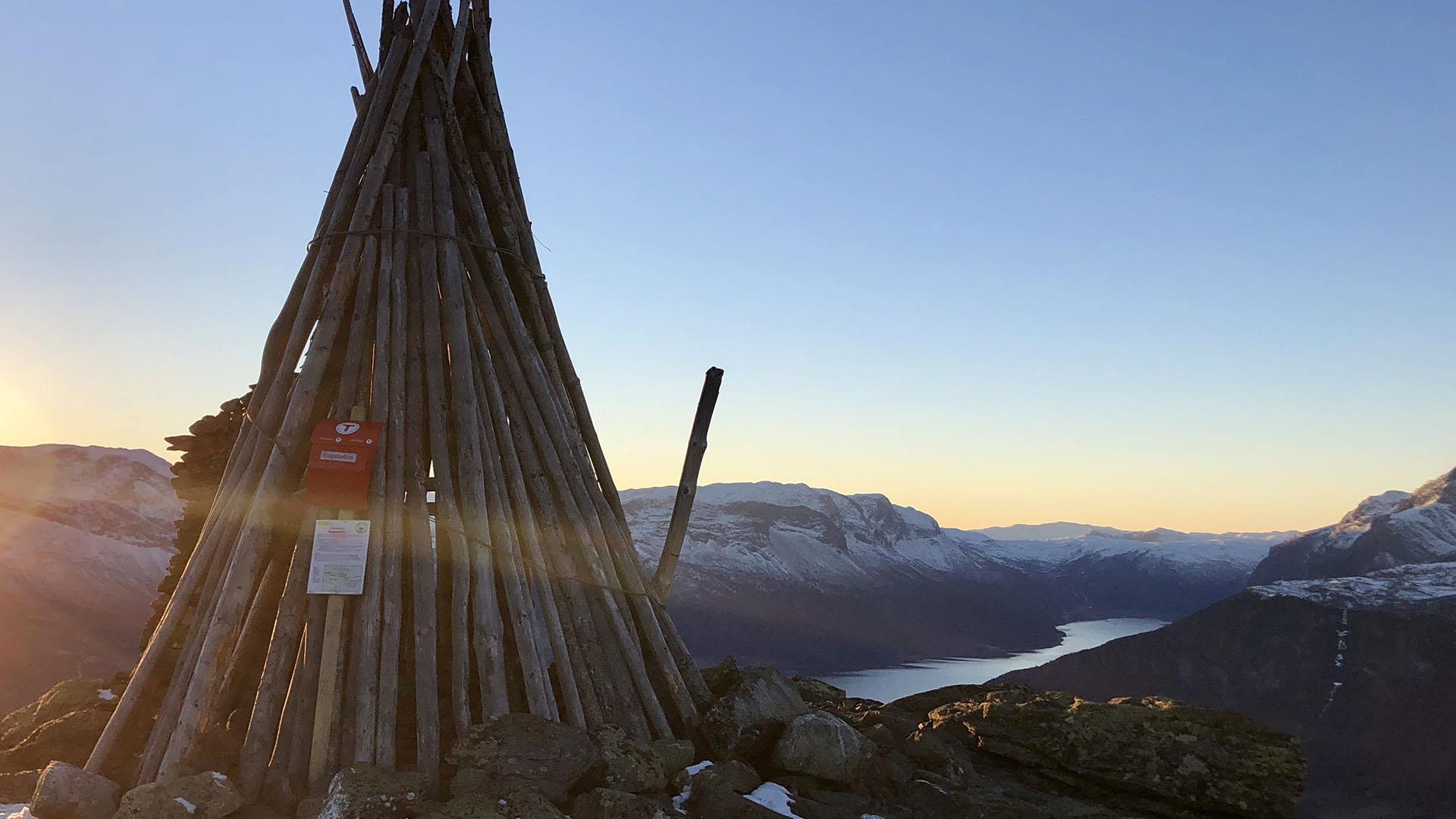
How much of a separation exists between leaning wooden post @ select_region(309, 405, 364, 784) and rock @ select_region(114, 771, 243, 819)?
565mm

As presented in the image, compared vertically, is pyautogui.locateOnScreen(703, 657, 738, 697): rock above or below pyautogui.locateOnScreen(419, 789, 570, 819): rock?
above

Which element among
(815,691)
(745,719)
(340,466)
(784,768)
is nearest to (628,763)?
(745,719)

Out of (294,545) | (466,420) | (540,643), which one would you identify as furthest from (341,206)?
(540,643)

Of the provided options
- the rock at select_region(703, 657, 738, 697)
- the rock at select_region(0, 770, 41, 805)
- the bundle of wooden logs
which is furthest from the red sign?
the rock at select_region(703, 657, 738, 697)

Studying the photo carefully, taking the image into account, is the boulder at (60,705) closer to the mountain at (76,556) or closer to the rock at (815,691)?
the rock at (815,691)

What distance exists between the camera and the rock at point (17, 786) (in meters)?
7.31

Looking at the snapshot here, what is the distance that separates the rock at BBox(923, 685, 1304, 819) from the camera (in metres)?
8.45

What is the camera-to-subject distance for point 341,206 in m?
9.32

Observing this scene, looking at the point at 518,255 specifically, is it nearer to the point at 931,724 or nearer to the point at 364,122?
the point at 364,122

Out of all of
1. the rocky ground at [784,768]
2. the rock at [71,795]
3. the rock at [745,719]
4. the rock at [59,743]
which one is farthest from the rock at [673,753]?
the rock at [59,743]

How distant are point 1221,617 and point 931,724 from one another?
564 feet

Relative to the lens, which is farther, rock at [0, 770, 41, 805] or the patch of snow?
rock at [0, 770, 41, 805]

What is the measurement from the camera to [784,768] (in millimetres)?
8023

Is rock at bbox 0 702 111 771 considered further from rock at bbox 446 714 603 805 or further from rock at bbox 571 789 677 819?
rock at bbox 571 789 677 819
